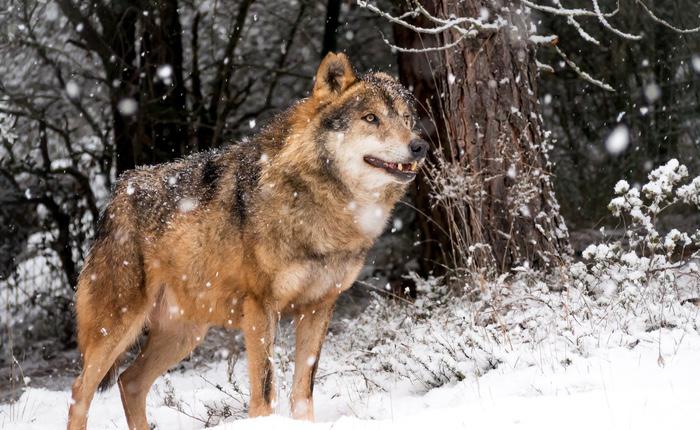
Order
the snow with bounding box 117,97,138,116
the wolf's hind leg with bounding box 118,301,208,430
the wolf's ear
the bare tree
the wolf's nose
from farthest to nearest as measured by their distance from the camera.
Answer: the snow with bounding box 117,97,138,116 < the bare tree < the wolf's hind leg with bounding box 118,301,208,430 < the wolf's ear < the wolf's nose

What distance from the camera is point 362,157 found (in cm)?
549

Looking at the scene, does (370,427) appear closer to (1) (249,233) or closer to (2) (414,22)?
(1) (249,233)

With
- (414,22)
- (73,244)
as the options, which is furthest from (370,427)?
(73,244)

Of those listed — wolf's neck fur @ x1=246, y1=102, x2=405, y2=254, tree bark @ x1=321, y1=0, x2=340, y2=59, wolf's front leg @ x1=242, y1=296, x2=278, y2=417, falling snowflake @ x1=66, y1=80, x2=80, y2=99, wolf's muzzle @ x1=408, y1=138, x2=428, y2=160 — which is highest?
tree bark @ x1=321, y1=0, x2=340, y2=59

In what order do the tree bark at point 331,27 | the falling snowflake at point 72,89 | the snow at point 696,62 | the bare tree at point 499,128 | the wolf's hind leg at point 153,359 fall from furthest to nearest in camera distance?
1. the tree bark at point 331,27
2. the falling snowflake at point 72,89
3. the snow at point 696,62
4. the bare tree at point 499,128
5. the wolf's hind leg at point 153,359

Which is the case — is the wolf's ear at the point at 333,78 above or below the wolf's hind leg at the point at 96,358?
above

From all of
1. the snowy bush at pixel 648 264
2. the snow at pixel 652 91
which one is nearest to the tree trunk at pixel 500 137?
the snowy bush at pixel 648 264

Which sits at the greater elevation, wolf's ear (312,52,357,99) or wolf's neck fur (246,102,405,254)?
wolf's ear (312,52,357,99)

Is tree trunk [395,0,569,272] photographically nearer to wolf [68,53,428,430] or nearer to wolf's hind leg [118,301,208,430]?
wolf [68,53,428,430]

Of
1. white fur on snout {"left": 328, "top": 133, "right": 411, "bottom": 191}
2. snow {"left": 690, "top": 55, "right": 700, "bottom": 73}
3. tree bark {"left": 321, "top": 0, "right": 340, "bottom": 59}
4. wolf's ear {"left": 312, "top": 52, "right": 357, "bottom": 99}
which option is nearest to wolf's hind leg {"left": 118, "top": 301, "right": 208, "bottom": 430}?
white fur on snout {"left": 328, "top": 133, "right": 411, "bottom": 191}

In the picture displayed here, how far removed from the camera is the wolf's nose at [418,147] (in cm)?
534

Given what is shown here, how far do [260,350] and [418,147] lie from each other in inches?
65.4

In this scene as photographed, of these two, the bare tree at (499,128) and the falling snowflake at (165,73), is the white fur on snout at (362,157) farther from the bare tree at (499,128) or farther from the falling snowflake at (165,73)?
the falling snowflake at (165,73)

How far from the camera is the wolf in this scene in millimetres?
5402
